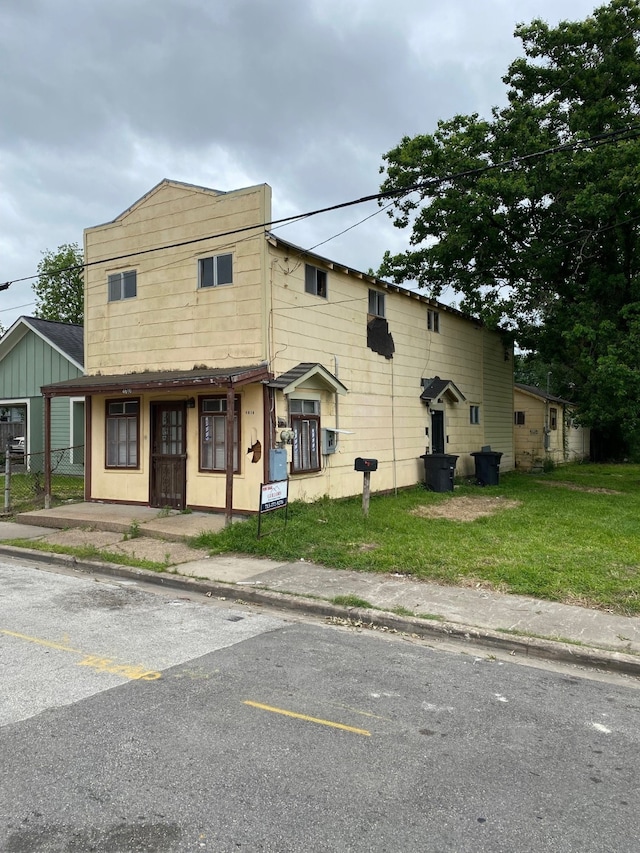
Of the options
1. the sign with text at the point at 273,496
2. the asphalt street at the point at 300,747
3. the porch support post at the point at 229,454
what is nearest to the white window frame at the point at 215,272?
the porch support post at the point at 229,454

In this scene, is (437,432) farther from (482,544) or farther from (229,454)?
(229,454)

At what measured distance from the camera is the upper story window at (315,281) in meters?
12.6

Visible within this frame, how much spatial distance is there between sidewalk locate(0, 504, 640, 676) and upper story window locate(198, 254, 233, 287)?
4.81m

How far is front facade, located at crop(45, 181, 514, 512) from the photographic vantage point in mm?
11469

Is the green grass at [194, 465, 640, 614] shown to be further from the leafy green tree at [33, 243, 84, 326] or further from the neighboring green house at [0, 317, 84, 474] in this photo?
the leafy green tree at [33, 243, 84, 326]

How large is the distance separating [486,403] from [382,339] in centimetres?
798

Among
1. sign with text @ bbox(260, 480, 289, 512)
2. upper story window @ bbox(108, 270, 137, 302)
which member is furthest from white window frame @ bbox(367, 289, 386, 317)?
sign with text @ bbox(260, 480, 289, 512)

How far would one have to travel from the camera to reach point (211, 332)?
1198cm

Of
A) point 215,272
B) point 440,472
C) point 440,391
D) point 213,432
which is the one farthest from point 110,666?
point 440,391

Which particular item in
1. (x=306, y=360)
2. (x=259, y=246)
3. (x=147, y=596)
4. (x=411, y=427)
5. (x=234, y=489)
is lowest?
(x=147, y=596)

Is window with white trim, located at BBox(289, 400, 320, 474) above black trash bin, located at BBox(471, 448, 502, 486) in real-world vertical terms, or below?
above

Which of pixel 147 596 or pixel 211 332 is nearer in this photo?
pixel 147 596

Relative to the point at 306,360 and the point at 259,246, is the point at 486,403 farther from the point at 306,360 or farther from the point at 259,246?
the point at 259,246

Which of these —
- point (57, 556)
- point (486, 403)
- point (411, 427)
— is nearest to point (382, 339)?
point (411, 427)
